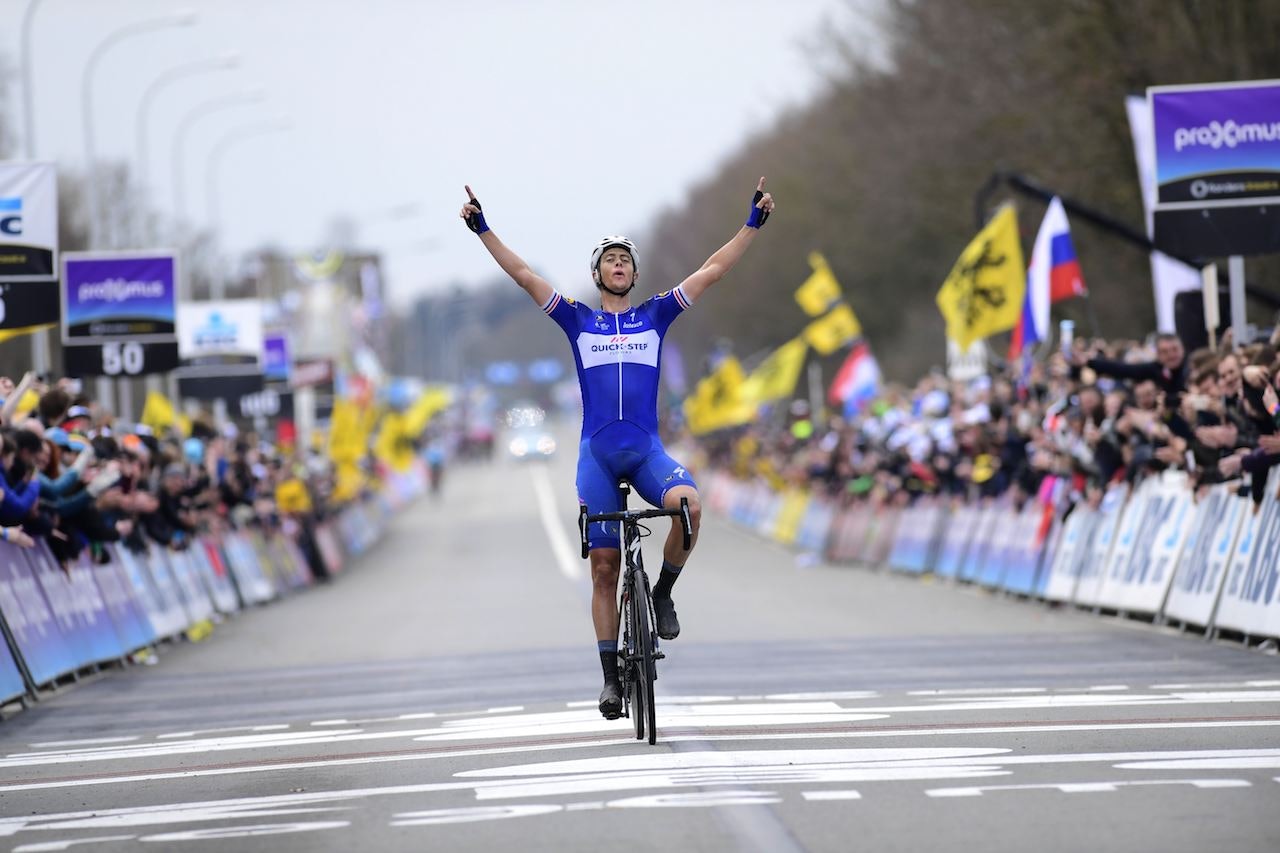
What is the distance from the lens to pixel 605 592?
11.5 m

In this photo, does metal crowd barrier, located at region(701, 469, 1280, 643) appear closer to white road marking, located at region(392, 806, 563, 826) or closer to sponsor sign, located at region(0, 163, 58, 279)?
white road marking, located at region(392, 806, 563, 826)

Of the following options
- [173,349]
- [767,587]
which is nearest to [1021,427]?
[767,587]

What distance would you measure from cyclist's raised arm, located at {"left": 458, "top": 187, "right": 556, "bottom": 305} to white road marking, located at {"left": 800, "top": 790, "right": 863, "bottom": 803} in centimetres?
320

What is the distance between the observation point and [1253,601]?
16.6 meters

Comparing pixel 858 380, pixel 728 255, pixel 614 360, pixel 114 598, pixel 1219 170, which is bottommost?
pixel 114 598

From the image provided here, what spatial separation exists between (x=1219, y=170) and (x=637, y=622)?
1118 cm

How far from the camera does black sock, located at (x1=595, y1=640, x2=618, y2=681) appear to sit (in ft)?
37.0

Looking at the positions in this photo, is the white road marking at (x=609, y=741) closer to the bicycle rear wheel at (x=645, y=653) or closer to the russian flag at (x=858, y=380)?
the bicycle rear wheel at (x=645, y=653)

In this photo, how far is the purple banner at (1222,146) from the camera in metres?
20.5

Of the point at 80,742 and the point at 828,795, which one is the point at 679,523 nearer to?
the point at 828,795

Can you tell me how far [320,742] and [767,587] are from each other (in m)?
18.2

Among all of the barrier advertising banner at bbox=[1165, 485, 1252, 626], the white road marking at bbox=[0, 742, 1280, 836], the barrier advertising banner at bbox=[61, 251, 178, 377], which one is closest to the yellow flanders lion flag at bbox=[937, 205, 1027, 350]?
the barrier advertising banner at bbox=[1165, 485, 1252, 626]

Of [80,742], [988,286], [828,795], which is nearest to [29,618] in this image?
[80,742]

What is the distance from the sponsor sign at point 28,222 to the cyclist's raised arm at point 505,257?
9.18 meters
